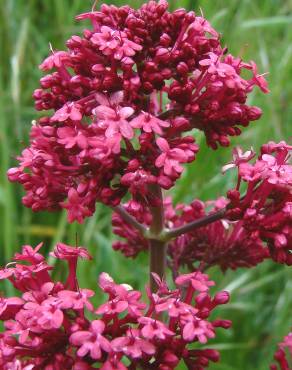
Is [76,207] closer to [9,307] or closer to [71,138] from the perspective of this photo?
[71,138]

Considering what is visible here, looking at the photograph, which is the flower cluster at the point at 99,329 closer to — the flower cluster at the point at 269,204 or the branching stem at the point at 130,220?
the flower cluster at the point at 269,204

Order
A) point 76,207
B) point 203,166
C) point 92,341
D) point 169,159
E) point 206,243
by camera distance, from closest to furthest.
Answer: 1. point 92,341
2. point 169,159
3. point 76,207
4. point 206,243
5. point 203,166

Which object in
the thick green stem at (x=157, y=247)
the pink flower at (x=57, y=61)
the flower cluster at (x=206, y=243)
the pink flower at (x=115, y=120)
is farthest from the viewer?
the flower cluster at (x=206, y=243)

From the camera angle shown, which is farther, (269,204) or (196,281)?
(269,204)

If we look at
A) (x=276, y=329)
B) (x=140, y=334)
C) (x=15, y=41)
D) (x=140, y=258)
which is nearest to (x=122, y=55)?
(x=140, y=334)

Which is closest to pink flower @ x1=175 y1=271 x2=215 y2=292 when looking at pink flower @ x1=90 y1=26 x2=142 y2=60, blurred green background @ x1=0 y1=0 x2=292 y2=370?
pink flower @ x1=90 y1=26 x2=142 y2=60

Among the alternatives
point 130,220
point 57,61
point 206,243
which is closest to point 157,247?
point 130,220

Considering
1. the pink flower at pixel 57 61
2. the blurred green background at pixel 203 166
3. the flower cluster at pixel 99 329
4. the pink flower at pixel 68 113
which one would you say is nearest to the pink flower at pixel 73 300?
the flower cluster at pixel 99 329
